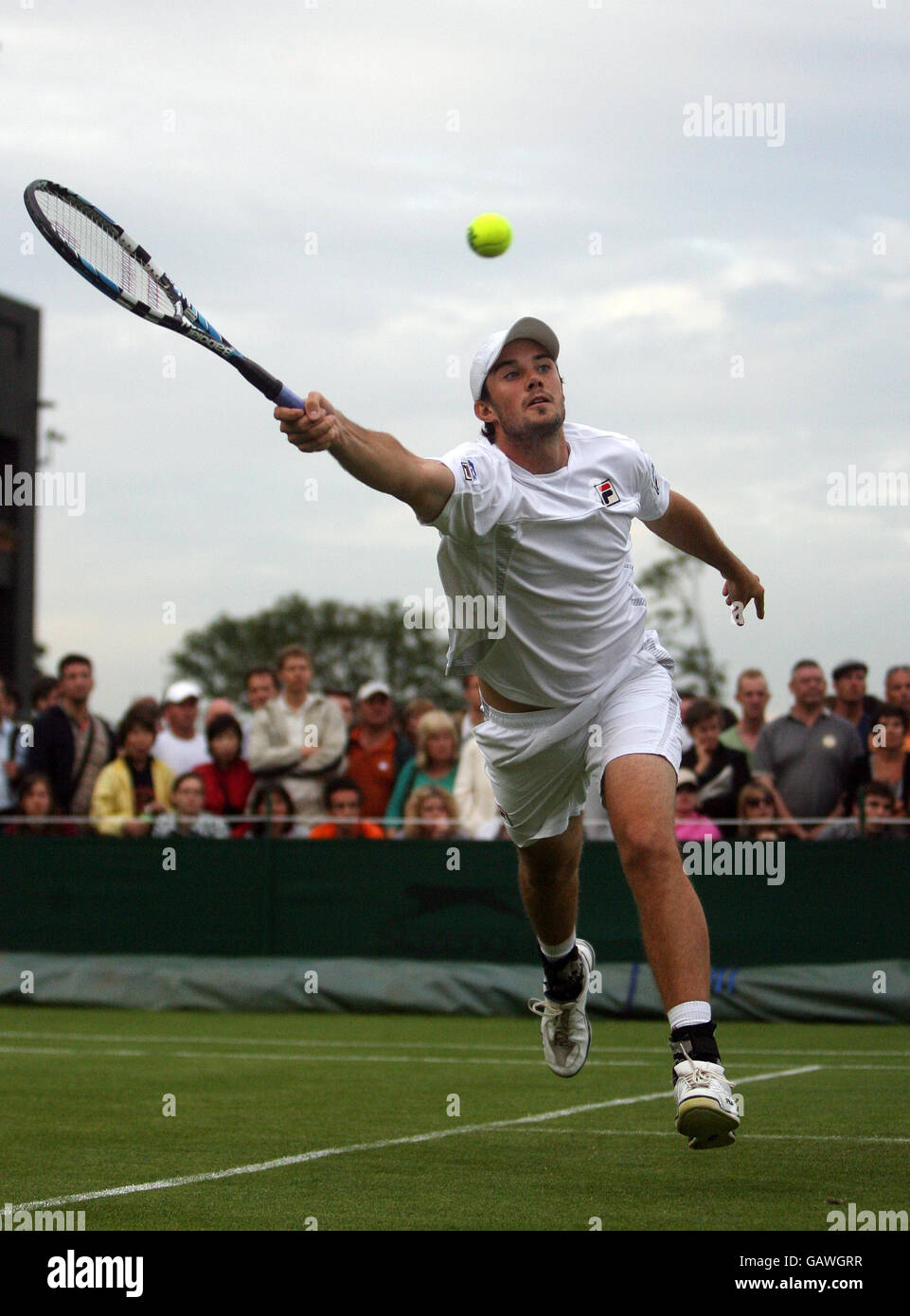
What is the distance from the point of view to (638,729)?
19.6ft

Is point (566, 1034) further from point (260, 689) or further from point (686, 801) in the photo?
point (260, 689)

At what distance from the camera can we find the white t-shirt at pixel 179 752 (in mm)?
14094

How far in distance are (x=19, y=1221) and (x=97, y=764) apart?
939 cm

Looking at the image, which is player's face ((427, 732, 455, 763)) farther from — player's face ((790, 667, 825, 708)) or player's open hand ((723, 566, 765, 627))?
player's open hand ((723, 566, 765, 627))

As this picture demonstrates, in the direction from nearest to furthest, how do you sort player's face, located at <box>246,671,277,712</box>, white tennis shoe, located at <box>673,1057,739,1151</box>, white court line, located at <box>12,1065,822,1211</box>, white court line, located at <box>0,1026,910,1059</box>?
white tennis shoe, located at <box>673,1057,739,1151</box>
white court line, located at <box>12,1065,822,1211</box>
white court line, located at <box>0,1026,910,1059</box>
player's face, located at <box>246,671,277,712</box>

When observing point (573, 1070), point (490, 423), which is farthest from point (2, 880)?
point (490, 423)

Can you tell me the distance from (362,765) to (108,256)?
322 inches

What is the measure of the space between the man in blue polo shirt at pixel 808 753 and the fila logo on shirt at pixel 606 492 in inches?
264

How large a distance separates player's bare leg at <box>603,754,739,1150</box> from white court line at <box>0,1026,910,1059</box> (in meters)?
4.66

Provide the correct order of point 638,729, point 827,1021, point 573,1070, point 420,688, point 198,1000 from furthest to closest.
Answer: point 420,688
point 198,1000
point 827,1021
point 573,1070
point 638,729

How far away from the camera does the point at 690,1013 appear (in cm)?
545

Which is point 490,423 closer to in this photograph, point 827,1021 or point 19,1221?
point 19,1221

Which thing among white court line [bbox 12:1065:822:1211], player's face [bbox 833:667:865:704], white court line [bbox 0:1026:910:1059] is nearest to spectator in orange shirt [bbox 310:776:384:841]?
white court line [bbox 0:1026:910:1059]

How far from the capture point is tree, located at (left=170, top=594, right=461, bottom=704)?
98625mm
